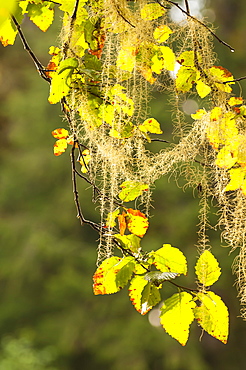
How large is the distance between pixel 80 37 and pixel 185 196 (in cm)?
326

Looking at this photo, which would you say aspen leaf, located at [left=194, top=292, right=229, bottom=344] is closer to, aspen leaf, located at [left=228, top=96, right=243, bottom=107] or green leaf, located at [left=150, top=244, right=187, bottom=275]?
green leaf, located at [left=150, top=244, right=187, bottom=275]

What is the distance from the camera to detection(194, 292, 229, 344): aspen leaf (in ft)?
1.78

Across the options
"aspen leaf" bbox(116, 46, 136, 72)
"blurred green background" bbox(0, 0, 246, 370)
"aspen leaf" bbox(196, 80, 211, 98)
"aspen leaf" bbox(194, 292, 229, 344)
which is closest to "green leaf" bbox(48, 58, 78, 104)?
"aspen leaf" bbox(116, 46, 136, 72)

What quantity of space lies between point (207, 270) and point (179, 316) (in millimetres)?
67

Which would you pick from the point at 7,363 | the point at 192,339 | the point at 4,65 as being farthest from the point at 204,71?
the point at 4,65

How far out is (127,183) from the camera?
2.04 feet

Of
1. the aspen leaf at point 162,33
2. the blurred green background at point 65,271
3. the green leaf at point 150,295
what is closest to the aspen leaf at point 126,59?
the aspen leaf at point 162,33

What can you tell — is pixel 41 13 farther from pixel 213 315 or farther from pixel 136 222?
pixel 213 315

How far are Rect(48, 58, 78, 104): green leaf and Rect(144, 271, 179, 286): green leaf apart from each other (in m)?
0.23

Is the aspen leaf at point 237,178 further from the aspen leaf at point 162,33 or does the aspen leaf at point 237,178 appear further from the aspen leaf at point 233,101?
the aspen leaf at point 162,33

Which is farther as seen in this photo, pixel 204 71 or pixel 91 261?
pixel 91 261

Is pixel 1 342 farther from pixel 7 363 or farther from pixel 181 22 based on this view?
pixel 181 22

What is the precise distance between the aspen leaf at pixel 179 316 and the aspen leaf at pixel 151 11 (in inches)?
13.4

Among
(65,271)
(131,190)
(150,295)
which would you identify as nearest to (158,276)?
(150,295)
